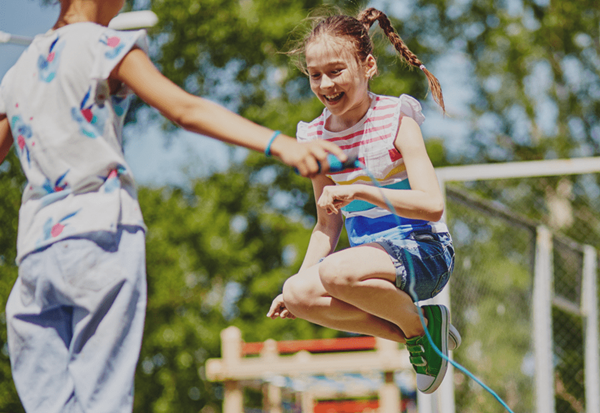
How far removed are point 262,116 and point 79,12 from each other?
35.8 ft

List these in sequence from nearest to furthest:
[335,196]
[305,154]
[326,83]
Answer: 1. [305,154]
2. [335,196]
3. [326,83]

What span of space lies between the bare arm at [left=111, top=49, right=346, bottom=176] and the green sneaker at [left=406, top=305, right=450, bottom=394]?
1080 millimetres

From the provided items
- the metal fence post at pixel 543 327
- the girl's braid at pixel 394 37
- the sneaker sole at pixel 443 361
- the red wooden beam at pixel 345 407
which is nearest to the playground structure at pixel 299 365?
the metal fence post at pixel 543 327

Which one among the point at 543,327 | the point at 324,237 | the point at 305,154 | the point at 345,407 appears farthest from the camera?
the point at 345,407

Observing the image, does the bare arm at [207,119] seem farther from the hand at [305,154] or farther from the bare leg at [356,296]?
the bare leg at [356,296]

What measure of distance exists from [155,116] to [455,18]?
5872 mm

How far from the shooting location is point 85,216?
1510 mm

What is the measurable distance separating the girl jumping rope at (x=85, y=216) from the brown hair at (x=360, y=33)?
813 mm

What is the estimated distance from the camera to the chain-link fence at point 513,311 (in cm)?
521

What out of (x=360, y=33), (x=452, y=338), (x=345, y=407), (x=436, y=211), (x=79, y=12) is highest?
(x=79, y=12)

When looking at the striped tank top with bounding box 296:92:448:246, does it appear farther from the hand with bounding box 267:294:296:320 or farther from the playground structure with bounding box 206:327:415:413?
the playground structure with bounding box 206:327:415:413

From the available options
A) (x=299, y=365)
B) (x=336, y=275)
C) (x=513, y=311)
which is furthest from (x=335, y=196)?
(x=299, y=365)

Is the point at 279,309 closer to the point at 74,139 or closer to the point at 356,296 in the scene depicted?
the point at 356,296

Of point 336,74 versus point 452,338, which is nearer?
point 336,74
